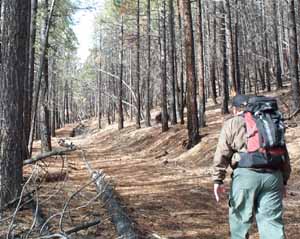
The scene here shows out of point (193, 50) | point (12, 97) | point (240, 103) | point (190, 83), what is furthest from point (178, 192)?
point (193, 50)

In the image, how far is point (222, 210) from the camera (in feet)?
26.1

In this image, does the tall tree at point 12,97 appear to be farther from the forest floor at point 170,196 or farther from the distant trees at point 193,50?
the distant trees at point 193,50

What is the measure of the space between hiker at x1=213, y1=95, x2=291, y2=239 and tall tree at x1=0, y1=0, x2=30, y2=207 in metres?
3.83

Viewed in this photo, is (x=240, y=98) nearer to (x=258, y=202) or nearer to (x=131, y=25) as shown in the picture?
(x=258, y=202)

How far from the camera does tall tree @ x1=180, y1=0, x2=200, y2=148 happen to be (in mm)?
15984

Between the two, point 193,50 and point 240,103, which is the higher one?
point 193,50

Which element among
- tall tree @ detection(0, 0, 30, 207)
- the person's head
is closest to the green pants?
the person's head

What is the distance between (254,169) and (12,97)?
4.40 meters

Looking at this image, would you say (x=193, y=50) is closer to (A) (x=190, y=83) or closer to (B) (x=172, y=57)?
(A) (x=190, y=83)

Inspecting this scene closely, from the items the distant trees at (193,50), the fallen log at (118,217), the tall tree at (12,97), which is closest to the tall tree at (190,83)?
the distant trees at (193,50)

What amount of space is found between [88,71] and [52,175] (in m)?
43.5

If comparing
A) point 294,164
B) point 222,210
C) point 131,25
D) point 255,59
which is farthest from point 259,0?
point 222,210

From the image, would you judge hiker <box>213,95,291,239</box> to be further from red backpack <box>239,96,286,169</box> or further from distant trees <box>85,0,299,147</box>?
distant trees <box>85,0,299,147</box>

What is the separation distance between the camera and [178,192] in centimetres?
981
